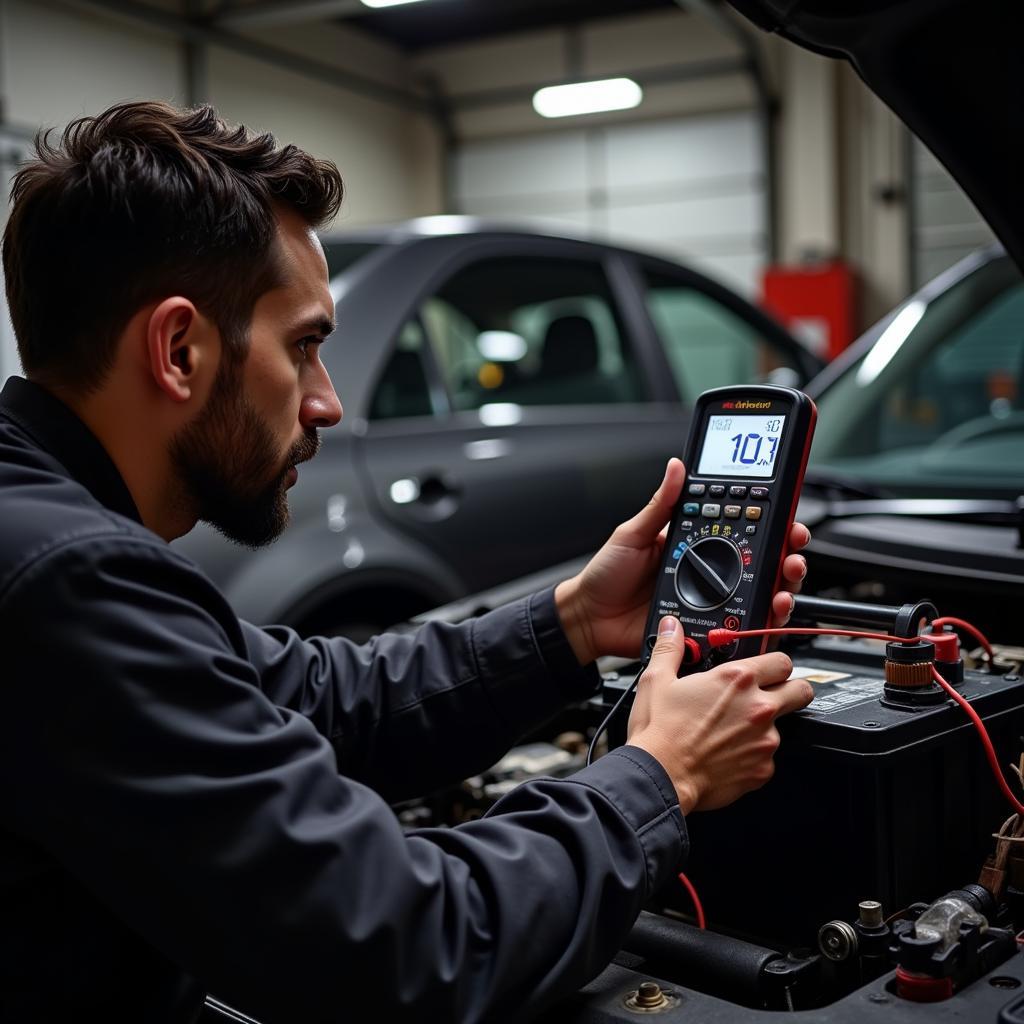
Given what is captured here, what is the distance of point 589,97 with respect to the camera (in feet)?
37.6

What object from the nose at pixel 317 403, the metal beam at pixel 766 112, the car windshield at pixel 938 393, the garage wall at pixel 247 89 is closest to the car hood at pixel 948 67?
the nose at pixel 317 403

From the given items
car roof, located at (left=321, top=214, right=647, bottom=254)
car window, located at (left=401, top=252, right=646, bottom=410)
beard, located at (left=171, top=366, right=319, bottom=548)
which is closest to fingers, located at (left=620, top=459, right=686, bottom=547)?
beard, located at (left=171, top=366, right=319, bottom=548)

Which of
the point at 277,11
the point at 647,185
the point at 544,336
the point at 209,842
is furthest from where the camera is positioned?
the point at 647,185

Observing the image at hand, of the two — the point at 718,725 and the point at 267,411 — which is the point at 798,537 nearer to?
the point at 718,725

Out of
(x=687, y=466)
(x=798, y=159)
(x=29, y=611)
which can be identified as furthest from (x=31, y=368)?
(x=798, y=159)

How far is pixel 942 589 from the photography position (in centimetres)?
167

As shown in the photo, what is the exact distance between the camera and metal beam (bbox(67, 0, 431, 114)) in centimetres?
916

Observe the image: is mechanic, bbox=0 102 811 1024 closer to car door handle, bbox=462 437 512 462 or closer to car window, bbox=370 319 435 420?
car window, bbox=370 319 435 420

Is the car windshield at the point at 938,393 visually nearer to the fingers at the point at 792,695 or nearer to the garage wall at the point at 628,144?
the fingers at the point at 792,695

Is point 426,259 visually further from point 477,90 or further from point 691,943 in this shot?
point 477,90

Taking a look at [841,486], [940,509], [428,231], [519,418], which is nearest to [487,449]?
[519,418]

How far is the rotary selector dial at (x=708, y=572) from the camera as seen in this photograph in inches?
50.1

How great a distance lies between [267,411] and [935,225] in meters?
10.4

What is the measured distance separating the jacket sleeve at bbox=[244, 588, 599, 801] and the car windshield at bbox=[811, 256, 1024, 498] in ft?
3.35
